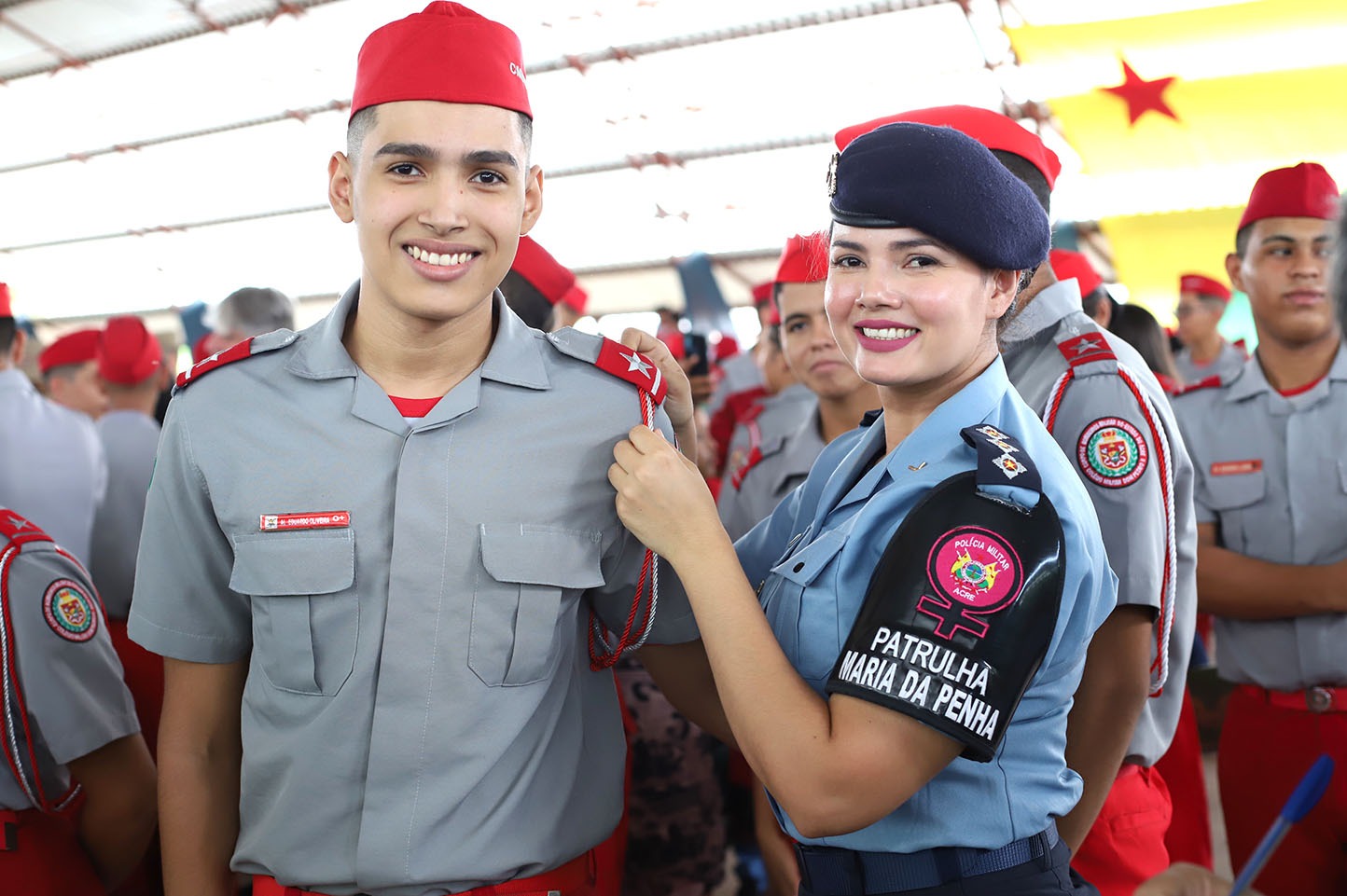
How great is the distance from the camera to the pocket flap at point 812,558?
1396 mm

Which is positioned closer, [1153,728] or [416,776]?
[416,776]

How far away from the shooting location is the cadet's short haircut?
155 centimetres

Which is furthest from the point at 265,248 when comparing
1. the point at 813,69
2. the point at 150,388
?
the point at 150,388

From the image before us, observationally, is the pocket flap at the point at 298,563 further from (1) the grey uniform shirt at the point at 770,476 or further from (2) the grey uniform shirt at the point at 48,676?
(1) the grey uniform shirt at the point at 770,476

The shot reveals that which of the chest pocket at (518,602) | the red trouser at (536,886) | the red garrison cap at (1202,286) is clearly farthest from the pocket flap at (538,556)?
the red garrison cap at (1202,286)

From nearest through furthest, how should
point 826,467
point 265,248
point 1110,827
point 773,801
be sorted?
point 773,801, point 826,467, point 1110,827, point 265,248

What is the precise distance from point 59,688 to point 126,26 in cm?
1318

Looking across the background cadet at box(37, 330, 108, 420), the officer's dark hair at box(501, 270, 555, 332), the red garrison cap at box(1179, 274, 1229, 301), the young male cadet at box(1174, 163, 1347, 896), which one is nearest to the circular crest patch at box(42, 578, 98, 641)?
the officer's dark hair at box(501, 270, 555, 332)

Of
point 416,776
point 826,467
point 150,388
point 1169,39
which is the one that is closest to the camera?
point 416,776

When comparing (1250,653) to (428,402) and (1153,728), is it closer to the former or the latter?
(1153,728)

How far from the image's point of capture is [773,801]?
1.57 metres

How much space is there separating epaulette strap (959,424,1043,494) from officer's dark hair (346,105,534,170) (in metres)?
0.76

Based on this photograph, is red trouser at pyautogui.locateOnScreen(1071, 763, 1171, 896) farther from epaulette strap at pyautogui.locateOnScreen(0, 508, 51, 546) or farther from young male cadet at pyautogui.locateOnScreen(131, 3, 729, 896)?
epaulette strap at pyautogui.locateOnScreen(0, 508, 51, 546)

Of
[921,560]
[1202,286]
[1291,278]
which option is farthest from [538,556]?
[1202,286]
